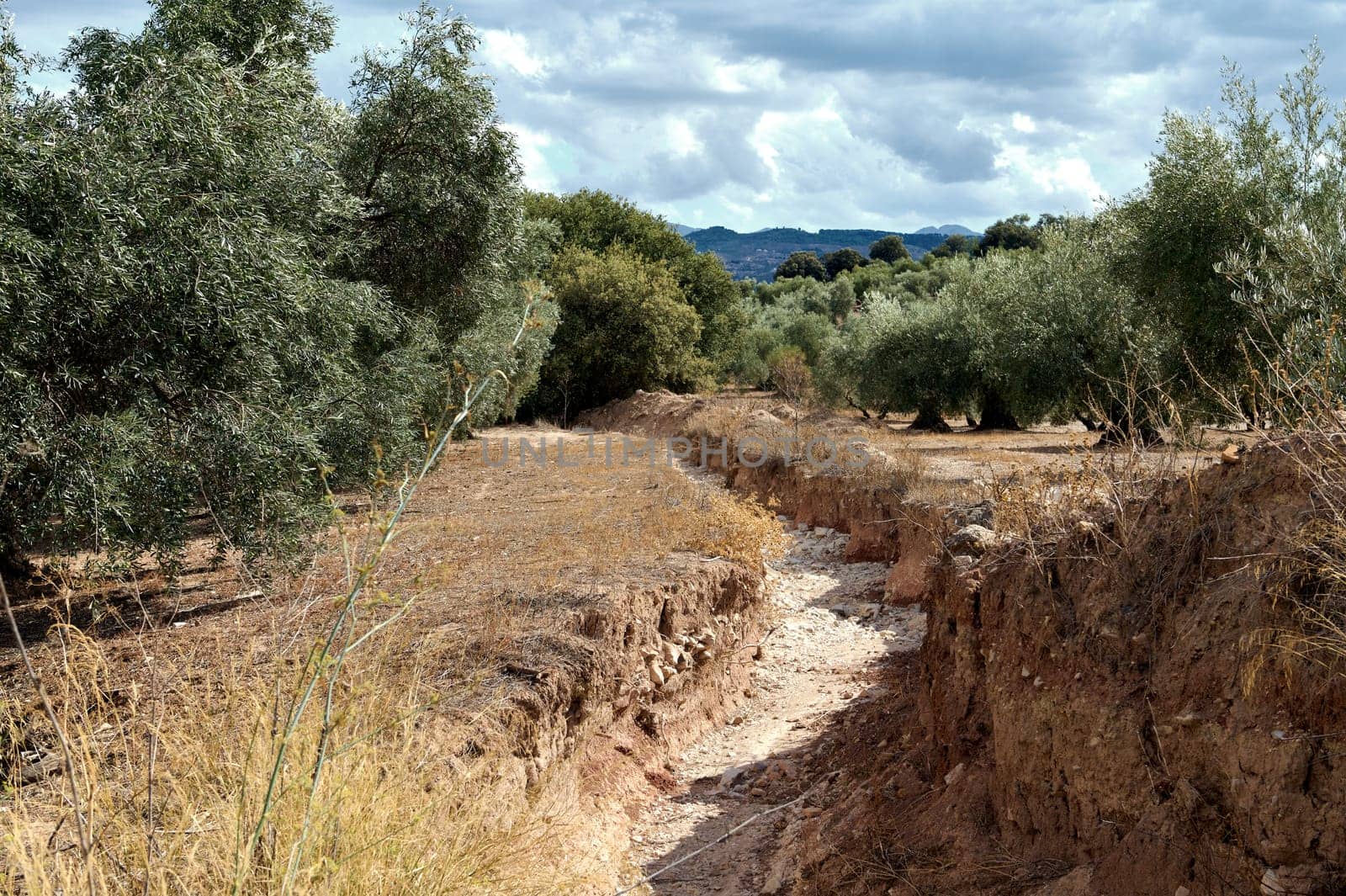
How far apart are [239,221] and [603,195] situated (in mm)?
37943

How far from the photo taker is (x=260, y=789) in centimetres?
353

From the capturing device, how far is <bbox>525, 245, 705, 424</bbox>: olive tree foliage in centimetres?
3734

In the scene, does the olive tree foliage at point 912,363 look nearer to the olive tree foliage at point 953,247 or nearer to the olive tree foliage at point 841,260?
the olive tree foliage at point 953,247

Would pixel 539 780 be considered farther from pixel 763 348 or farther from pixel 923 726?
pixel 763 348

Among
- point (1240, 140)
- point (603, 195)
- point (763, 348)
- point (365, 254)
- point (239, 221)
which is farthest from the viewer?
point (763, 348)

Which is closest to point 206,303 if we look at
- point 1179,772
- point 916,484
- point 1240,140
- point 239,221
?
point 239,221

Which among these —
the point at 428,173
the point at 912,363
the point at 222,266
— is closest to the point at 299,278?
the point at 222,266

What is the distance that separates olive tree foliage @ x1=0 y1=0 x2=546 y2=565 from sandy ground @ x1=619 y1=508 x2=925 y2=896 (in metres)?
3.93

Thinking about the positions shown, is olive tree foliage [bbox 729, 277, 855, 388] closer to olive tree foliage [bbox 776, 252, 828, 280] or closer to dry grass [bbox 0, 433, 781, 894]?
dry grass [bbox 0, 433, 781, 894]

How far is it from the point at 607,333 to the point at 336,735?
1342 inches

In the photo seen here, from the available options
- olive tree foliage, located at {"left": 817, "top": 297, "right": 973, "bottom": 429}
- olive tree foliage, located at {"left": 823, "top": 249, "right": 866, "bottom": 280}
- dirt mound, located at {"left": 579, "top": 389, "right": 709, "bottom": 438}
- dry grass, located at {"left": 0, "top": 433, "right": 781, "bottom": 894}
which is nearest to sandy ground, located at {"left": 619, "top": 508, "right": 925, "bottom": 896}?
dry grass, located at {"left": 0, "top": 433, "right": 781, "bottom": 894}

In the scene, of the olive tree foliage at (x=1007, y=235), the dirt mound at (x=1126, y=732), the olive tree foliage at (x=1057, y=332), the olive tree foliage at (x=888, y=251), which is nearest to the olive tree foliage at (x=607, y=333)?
the olive tree foliage at (x=1057, y=332)

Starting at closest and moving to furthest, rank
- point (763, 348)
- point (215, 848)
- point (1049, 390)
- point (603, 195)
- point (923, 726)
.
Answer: point (215, 848) < point (923, 726) < point (1049, 390) < point (603, 195) < point (763, 348)

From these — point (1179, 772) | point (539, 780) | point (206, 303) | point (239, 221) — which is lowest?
point (539, 780)
